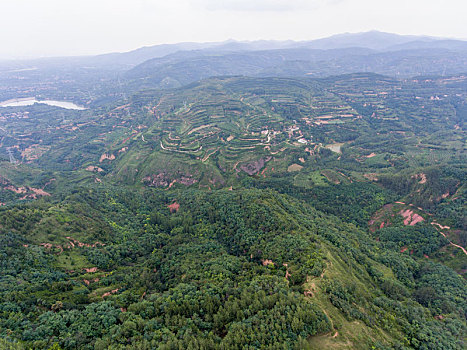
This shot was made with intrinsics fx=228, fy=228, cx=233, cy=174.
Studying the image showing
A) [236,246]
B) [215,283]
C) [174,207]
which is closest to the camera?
[215,283]

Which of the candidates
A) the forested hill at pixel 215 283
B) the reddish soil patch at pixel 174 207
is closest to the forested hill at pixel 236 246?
the forested hill at pixel 215 283

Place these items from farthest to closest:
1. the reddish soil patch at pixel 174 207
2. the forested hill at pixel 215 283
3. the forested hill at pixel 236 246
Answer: the reddish soil patch at pixel 174 207
the forested hill at pixel 236 246
the forested hill at pixel 215 283

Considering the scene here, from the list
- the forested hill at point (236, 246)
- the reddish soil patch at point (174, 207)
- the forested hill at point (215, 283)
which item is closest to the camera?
the forested hill at point (215, 283)

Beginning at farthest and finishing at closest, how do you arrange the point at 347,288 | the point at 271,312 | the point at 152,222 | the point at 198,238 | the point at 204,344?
1. the point at 152,222
2. the point at 198,238
3. the point at 347,288
4. the point at 271,312
5. the point at 204,344

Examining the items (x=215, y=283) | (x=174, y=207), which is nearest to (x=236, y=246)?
(x=215, y=283)

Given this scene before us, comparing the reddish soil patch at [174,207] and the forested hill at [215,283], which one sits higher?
the forested hill at [215,283]

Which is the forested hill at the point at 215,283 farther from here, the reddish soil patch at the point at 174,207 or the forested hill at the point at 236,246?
the reddish soil patch at the point at 174,207

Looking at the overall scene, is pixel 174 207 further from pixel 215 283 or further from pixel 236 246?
pixel 215 283

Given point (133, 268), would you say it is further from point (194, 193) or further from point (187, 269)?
point (194, 193)

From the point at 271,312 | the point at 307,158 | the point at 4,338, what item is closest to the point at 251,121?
the point at 307,158

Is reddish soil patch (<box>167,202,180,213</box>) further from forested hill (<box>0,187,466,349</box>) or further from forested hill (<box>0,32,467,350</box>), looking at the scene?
forested hill (<box>0,187,466,349</box>)

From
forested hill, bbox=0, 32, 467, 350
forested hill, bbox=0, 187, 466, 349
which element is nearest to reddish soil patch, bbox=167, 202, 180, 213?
forested hill, bbox=0, 32, 467, 350
